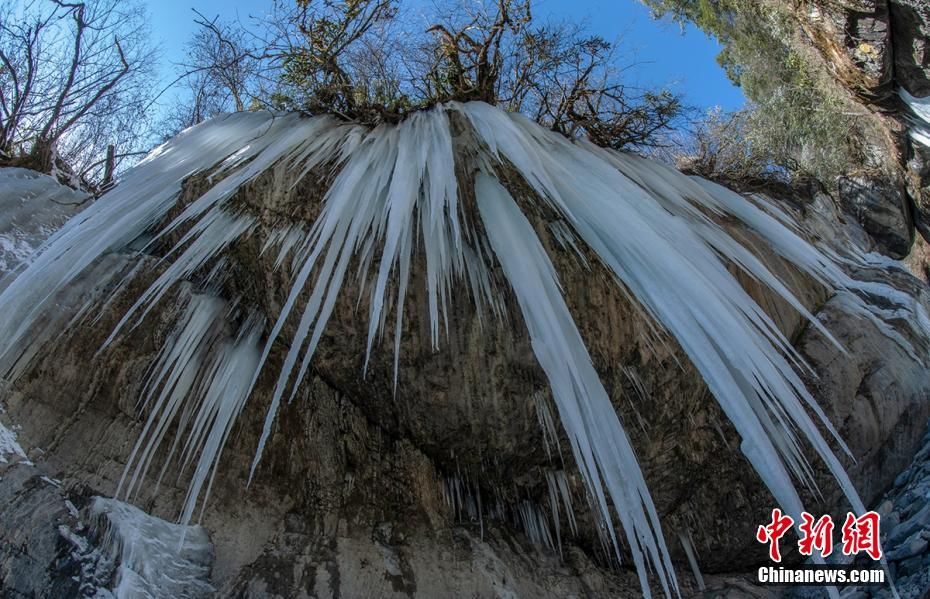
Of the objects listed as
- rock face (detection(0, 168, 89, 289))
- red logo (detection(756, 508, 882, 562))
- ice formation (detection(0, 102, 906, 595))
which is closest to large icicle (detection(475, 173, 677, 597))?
ice formation (detection(0, 102, 906, 595))

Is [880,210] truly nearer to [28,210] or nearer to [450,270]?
[450,270]

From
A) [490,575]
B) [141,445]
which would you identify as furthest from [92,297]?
[490,575]

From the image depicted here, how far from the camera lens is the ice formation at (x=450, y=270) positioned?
1.99 metres

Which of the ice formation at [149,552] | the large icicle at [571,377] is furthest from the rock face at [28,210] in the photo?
the large icicle at [571,377]

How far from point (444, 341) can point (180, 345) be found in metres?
1.14

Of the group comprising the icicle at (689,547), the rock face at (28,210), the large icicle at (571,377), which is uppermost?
the rock face at (28,210)

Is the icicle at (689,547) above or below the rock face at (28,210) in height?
below

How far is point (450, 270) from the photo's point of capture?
2.19m

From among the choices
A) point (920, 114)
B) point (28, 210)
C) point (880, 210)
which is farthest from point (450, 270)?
point (920, 114)

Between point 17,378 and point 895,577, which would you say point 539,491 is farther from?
point 17,378

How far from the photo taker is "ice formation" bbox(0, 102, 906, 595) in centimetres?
199
